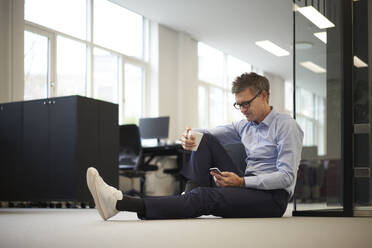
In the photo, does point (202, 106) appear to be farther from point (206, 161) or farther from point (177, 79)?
point (206, 161)

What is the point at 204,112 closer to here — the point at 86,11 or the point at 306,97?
the point at 86,11

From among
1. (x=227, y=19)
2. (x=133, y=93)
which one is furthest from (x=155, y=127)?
(x=227, y=19)

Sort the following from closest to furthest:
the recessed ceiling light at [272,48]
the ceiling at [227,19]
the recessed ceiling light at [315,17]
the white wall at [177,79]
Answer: the recessed ceiling light at [315,17], the ceiling at [227,19], the white wall at [177,79], the recessed ceiling light at [272,48]

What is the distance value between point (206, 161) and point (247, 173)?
26cm

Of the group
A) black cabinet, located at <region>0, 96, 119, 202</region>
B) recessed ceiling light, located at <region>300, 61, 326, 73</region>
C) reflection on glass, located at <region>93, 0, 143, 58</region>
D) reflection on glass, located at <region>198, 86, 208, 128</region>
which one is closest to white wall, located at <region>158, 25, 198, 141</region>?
reflection on glass, located at <region>93, 0, 143, 58</region>

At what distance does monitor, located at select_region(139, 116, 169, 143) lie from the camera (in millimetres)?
8188

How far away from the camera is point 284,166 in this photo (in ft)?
8.93

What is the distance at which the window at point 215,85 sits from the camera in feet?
36.8

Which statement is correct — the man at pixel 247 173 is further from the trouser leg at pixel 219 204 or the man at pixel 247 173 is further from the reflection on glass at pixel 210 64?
the reflection on glass at pixel 210 64

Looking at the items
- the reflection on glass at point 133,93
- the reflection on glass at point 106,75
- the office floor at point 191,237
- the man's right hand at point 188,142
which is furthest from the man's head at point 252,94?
the reflection on glass at point 133,93

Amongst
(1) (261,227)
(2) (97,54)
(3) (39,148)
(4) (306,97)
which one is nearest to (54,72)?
(2) (97,54)

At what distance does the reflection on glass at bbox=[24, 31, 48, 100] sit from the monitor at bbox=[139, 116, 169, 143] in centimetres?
185

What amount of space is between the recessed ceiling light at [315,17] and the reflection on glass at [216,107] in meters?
7.85

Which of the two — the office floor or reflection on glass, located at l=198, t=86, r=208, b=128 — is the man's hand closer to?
the office floor
